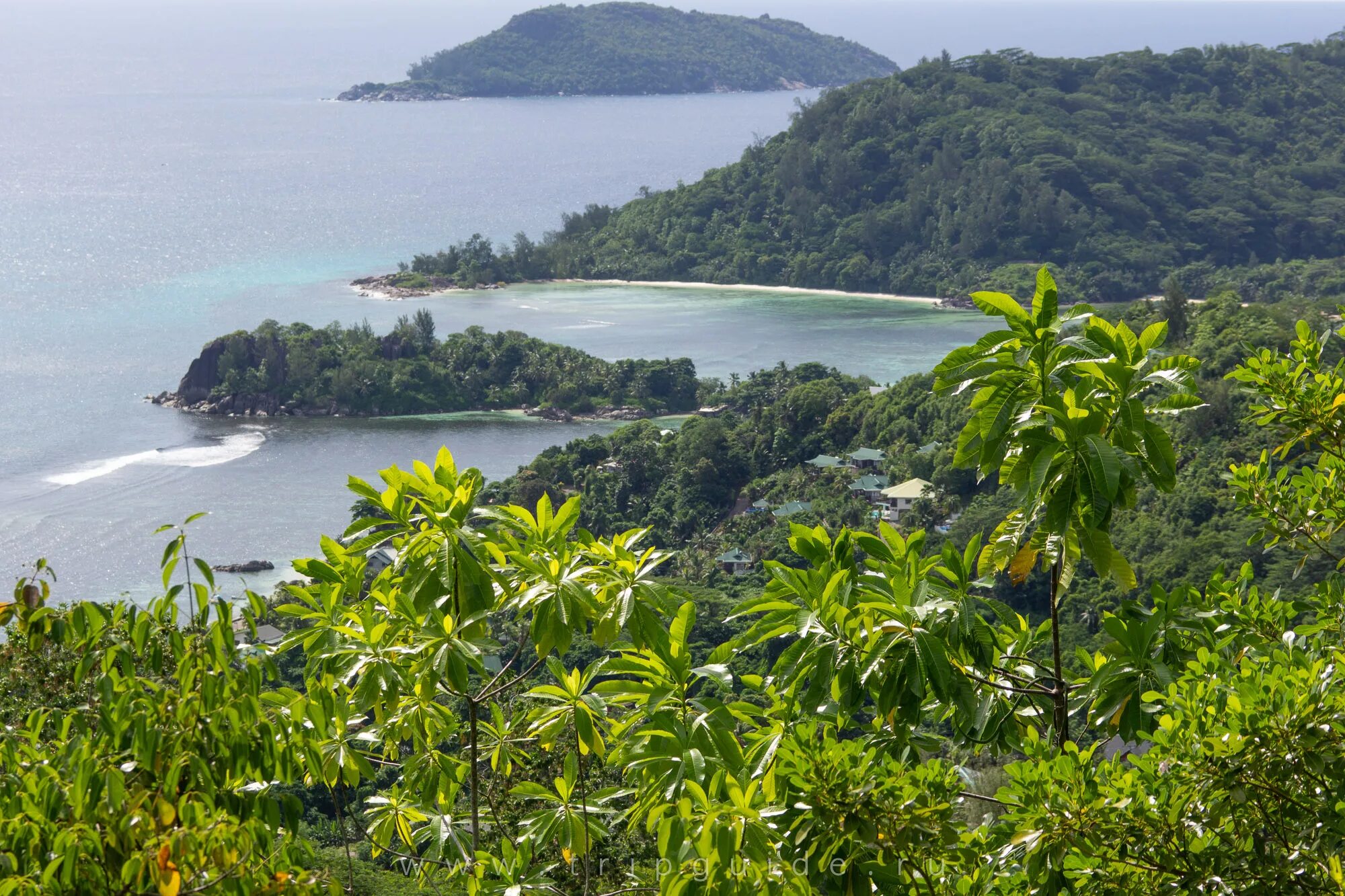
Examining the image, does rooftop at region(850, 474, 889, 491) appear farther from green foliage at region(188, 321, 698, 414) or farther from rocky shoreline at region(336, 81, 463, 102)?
rocky shoreline at region(336, 81, 463, 102)

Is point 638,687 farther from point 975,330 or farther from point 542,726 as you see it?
point 975,330

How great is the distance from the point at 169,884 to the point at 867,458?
35.9 meters

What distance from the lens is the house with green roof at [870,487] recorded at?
3506 cm

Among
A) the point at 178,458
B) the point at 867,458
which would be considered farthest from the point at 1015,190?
the point at 178,458

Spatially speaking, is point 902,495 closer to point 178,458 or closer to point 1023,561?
point 178,458

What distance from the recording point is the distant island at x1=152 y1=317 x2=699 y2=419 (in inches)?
1941

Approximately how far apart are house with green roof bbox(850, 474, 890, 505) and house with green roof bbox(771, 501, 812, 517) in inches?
48.0

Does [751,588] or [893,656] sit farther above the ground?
[893,656]

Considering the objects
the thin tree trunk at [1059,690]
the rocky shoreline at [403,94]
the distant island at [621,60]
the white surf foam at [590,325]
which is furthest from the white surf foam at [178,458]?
the distant island at [621,60]

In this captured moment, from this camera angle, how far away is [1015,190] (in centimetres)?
6925

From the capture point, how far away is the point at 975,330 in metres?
58.2

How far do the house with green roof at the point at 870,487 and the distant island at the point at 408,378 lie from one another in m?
13.5

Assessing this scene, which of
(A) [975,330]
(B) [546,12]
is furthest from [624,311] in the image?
(B) [546,12]

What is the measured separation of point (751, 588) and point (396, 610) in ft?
88.5
